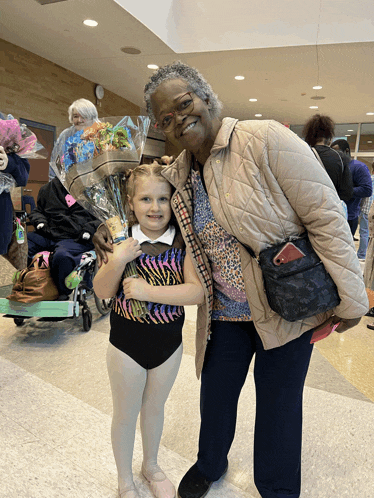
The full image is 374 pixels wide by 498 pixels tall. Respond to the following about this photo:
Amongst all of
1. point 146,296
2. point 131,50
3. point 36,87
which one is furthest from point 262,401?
point 36,87

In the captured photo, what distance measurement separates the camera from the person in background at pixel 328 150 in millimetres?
2959

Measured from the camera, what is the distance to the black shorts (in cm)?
135

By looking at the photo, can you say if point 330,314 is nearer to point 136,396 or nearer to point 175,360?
point 175,360

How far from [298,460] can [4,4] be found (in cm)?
596

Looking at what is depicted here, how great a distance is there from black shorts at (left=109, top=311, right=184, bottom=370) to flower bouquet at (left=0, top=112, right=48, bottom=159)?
5.17 feet

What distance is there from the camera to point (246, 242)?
122 cm

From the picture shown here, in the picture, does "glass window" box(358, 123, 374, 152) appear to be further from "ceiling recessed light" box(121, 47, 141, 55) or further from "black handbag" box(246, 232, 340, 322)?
"black handbag" box(246, 232, 340, 322)

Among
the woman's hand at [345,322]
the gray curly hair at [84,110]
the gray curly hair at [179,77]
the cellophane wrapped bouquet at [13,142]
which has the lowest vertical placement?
the woman's hand at [345,322]

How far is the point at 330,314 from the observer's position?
1.32m

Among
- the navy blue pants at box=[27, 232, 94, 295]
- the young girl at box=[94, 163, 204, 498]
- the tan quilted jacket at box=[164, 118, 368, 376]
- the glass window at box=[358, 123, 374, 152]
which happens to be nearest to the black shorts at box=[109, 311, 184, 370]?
the young girl at box=[94, 163, 204, 498]

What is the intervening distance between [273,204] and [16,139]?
6.19 feet

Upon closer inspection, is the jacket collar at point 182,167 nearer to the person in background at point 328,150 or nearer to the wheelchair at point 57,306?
the wheelchair at point 57,306

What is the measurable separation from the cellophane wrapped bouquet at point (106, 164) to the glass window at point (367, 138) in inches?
524

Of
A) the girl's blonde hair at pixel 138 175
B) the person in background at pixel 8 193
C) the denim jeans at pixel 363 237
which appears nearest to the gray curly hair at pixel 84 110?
the person in background at pixel 8 193
